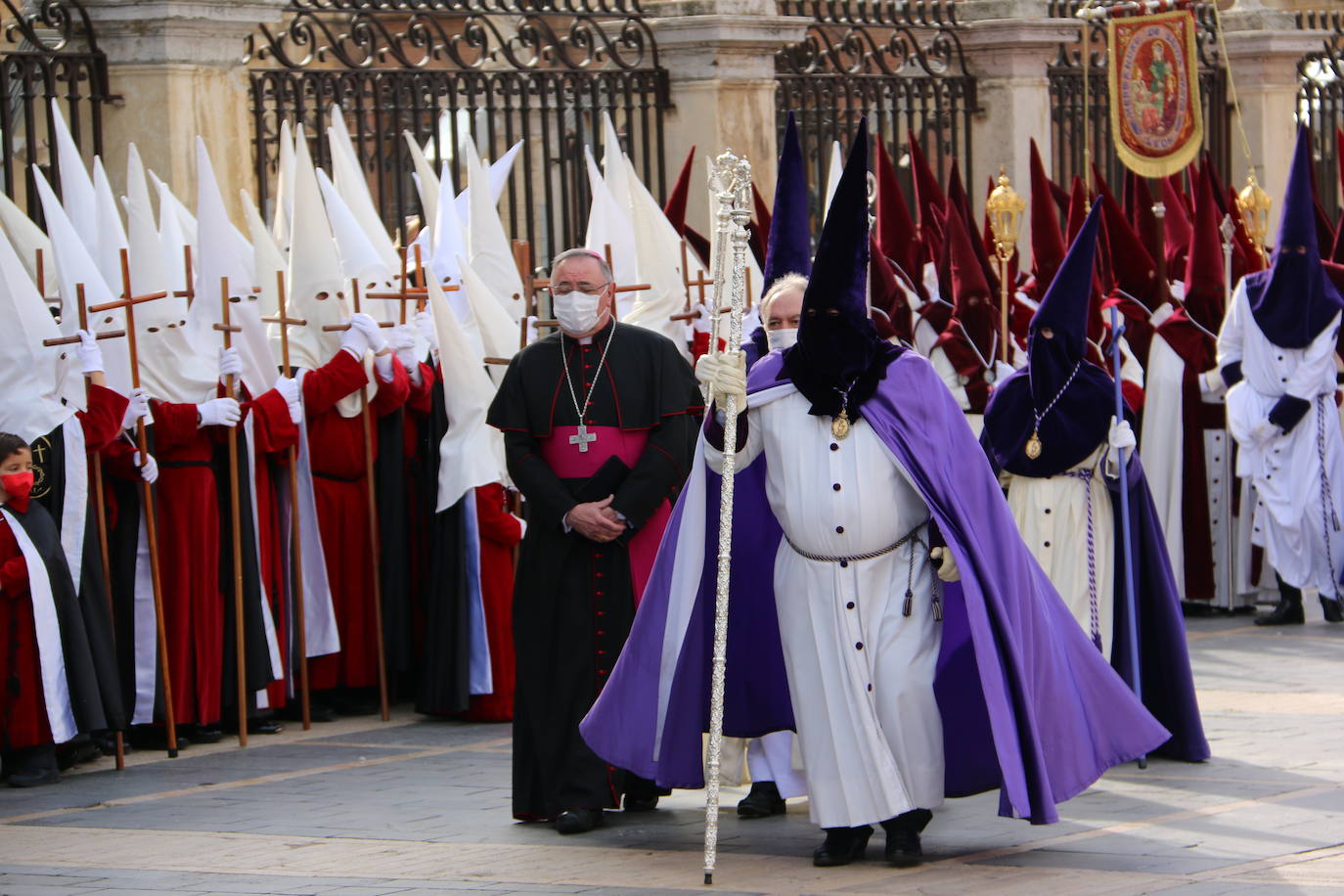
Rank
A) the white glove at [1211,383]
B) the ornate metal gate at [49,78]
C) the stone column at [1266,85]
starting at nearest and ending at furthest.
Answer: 1. the ornate metal gate at [49,78]
2. the white glove at [1211,383]
3. the stone column at [1266,85]


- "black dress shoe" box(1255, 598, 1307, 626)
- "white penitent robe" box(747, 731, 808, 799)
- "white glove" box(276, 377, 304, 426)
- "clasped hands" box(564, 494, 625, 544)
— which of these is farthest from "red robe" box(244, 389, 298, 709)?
"black dress shoe" box(1255, 598, 1307, 626)

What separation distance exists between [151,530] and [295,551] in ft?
2.90

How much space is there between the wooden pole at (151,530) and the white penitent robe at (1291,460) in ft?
18.8

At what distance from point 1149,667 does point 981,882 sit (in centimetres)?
243

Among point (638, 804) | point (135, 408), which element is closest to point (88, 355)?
point (135, 408)

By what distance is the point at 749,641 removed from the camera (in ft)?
24.5

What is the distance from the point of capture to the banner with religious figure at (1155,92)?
48.6 feet

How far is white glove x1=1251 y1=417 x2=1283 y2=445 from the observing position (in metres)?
12.5

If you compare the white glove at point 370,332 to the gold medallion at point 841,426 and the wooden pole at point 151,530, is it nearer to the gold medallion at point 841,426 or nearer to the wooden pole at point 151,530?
the wooden pole at point 151,530

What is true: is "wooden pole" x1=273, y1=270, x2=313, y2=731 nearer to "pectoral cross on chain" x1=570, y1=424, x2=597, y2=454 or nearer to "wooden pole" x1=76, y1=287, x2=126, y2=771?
"wooden pole" x1=76, y1=287, x2=126, y2=771

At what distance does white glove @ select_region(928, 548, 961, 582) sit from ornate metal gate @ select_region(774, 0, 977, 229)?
9.56 metres

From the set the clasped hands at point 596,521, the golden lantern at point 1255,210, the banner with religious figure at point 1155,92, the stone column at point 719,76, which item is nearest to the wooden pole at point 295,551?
the clasped hands at point 596,521

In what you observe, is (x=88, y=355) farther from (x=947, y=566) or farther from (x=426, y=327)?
(x=947, y=566)

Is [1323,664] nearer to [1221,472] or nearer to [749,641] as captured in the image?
A: [1221,472]
